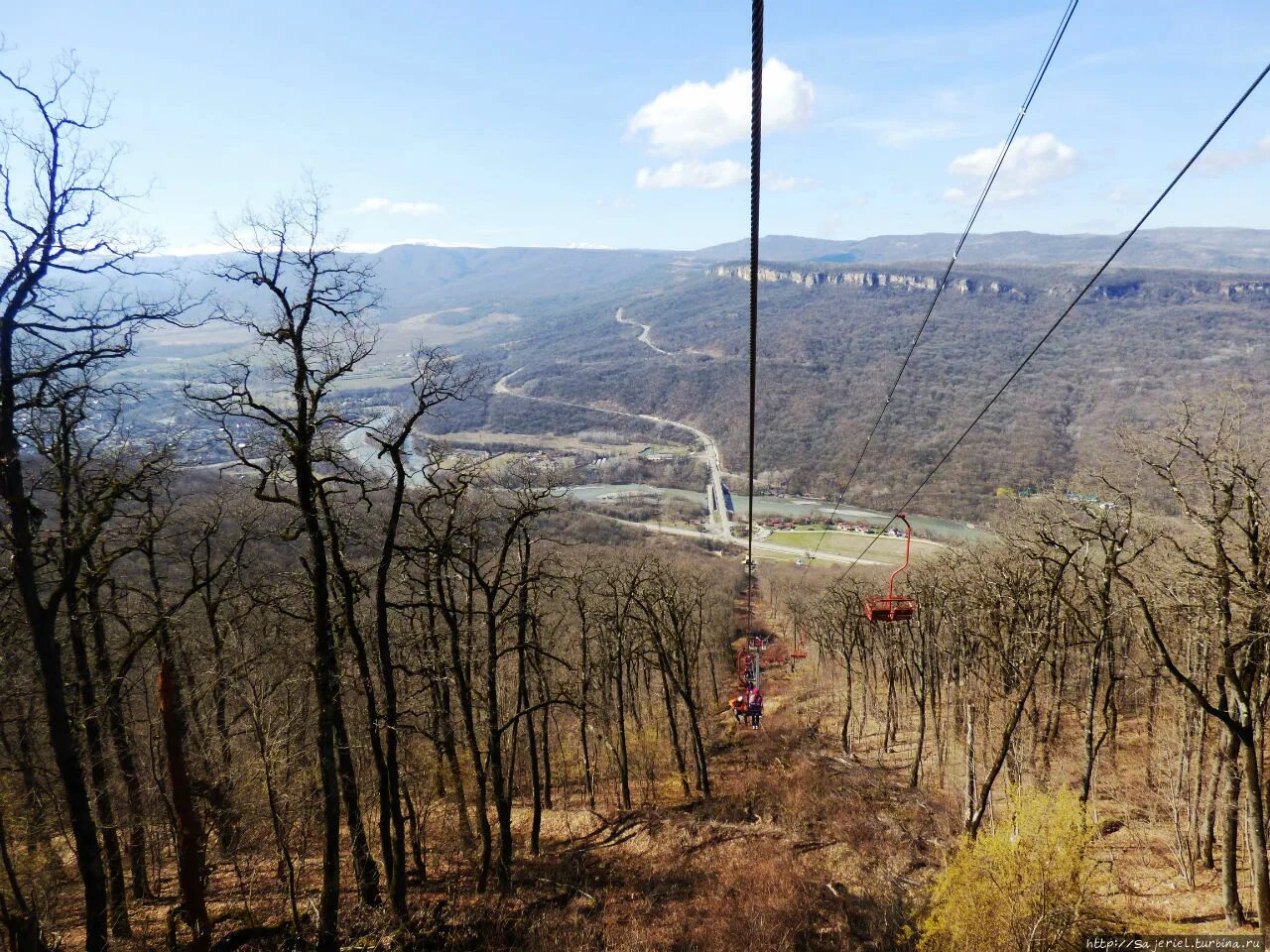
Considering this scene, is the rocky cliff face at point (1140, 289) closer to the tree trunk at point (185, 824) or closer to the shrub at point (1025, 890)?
the shrub at point (1025, 890)

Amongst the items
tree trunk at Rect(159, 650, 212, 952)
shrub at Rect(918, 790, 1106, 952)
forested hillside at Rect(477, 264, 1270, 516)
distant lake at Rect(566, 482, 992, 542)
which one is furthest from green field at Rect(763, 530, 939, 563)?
tree trunk at Rect(159, 650, 212, 952)

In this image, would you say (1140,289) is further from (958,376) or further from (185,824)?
(185,824)

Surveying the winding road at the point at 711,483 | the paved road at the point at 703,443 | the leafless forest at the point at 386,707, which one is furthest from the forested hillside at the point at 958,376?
the leafless forest at the point at 386,707

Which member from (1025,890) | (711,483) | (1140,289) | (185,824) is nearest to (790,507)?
(711,483)

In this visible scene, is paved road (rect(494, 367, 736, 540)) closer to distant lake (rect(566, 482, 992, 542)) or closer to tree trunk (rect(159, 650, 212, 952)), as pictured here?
distant lake (rect(566, 482, 992, 542))

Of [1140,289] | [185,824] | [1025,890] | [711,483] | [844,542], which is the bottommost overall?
[844,542]

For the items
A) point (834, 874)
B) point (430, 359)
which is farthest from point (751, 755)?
point (430, 359)
